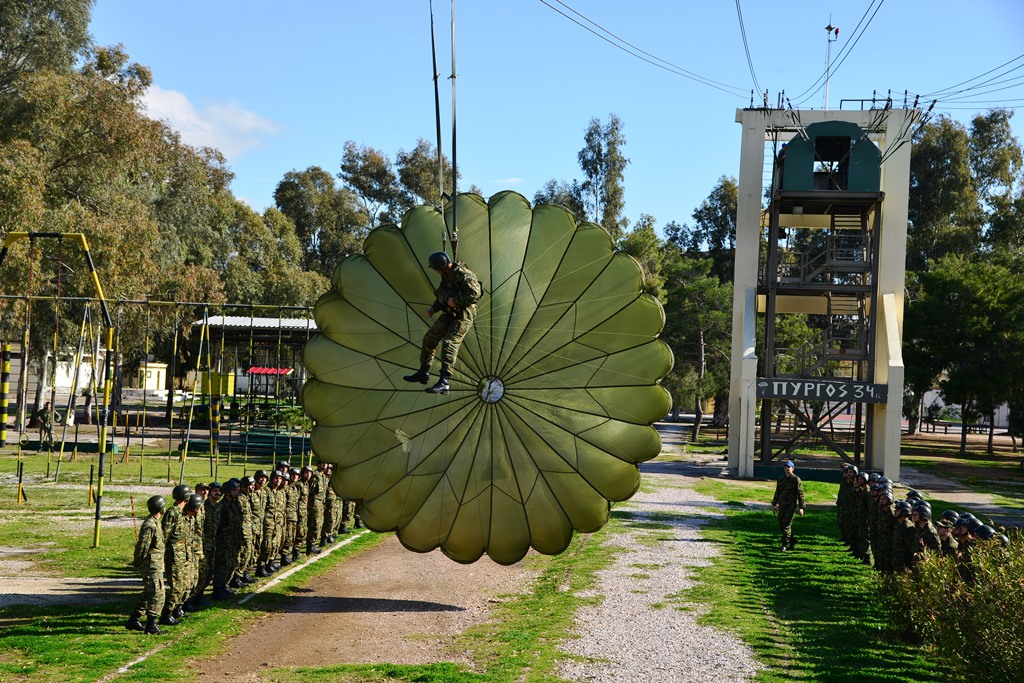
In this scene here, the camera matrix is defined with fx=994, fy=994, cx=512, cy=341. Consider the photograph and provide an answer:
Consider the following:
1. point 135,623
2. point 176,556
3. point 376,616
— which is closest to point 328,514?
point 376,616

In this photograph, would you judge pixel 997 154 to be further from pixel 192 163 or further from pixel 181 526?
pixel 181 526

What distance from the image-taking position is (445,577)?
1788cm

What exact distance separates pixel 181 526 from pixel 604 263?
7171 mm

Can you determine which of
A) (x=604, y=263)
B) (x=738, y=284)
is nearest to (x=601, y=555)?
(x=604, y=263)

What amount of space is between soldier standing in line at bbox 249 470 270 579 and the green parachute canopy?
538cm

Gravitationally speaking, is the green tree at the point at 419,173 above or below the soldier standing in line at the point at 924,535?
above

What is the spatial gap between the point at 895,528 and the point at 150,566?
11.6 m

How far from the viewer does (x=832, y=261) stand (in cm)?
3588

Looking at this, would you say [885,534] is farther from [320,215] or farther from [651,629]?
[320,215]

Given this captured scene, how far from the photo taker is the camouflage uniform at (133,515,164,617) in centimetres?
1320

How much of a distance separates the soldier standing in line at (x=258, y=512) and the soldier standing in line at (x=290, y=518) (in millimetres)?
943

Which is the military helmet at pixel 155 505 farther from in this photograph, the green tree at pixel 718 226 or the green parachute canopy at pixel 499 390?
the green tree at pixel 718 226

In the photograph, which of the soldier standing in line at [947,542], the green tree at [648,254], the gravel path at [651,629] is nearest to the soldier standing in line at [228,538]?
the gravel path at [651,629]

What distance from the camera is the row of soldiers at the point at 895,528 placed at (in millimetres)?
14062
